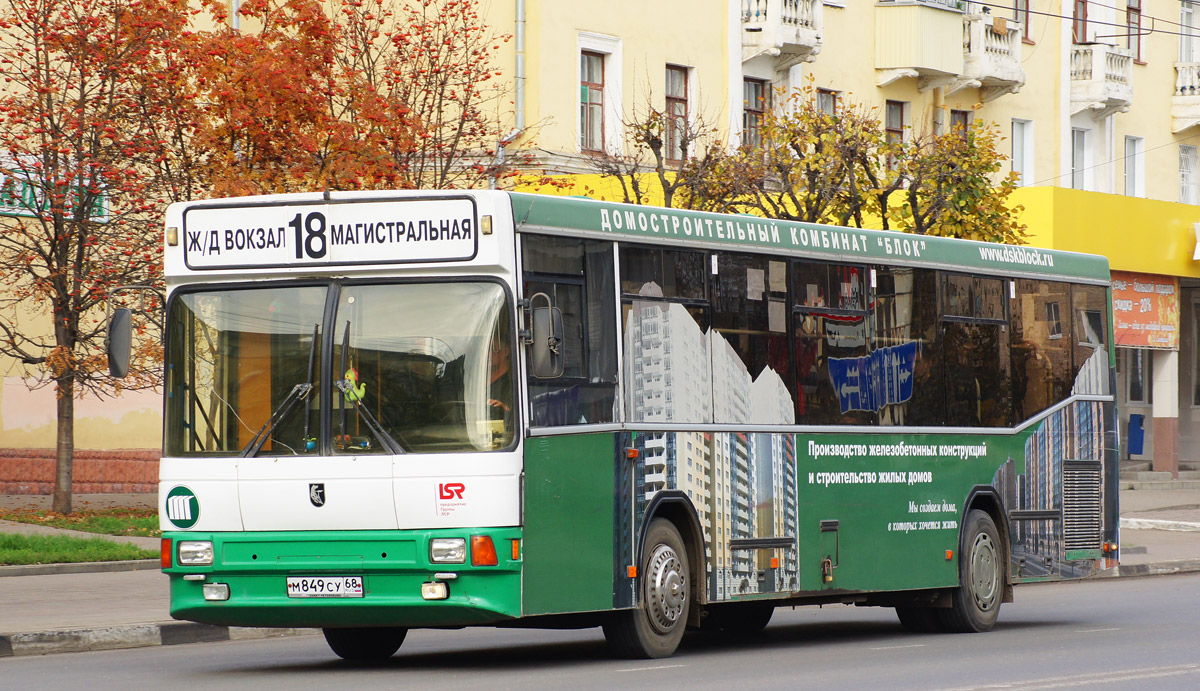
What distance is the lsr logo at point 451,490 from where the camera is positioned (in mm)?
10953

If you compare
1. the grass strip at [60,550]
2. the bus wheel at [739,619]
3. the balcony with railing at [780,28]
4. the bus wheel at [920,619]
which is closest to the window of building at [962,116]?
the balcony with railing at [780,28]

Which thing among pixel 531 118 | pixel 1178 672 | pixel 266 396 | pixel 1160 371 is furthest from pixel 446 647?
pixel 1160 371

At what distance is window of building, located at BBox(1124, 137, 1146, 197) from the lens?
43812mm

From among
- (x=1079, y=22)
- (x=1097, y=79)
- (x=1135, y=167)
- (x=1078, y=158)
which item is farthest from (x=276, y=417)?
(x=1135, y=167)

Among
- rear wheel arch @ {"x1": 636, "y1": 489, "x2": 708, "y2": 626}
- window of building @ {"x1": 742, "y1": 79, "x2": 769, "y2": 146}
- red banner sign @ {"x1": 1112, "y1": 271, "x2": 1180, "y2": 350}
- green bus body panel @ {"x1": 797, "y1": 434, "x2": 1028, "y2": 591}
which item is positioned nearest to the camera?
rear wheel arch @ {"x1": 636, "y1": 489, "x2": 708, "y2": 626}

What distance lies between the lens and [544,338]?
11133 mm

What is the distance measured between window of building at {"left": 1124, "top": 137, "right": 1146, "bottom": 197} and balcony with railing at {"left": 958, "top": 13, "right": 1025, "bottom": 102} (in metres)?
5.10

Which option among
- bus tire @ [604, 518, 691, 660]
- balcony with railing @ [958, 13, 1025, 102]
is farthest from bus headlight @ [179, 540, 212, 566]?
balcony with railing @ [958, 13, 1025, 102]

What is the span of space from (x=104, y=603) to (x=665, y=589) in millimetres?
6374

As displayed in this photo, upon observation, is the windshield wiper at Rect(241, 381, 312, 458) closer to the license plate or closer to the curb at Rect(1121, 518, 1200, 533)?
the license plate

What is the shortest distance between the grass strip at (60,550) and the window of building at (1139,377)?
1115 inches

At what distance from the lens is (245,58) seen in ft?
77.4

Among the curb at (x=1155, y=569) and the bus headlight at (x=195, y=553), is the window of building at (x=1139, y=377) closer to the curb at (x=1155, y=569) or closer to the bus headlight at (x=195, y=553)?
the curb at (x=1155, y=569)

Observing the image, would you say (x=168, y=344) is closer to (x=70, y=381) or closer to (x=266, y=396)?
(x=266, y=396)
